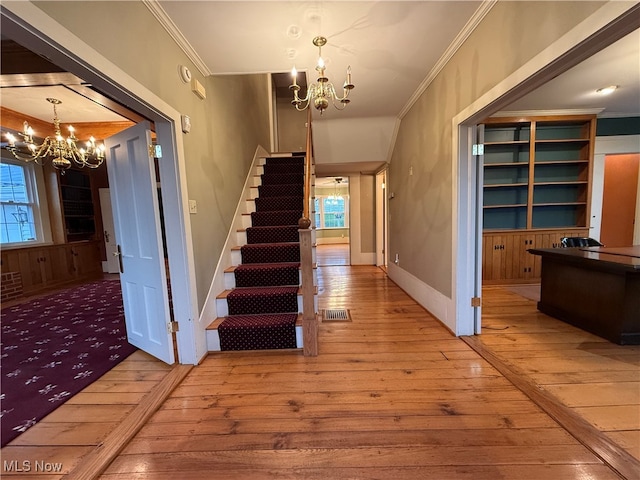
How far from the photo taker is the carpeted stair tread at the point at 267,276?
2787mm

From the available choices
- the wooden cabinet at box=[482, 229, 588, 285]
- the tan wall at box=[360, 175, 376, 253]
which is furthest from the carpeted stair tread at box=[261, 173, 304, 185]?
the wooden cabinet at box=[482, 229, 588, 285]

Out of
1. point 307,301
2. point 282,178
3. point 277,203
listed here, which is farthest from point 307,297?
point 282,178

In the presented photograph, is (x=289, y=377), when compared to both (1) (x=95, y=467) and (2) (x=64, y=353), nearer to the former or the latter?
(1) (x=95, y=467)

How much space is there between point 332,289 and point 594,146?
477 centimetres

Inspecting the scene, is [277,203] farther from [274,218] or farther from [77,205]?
[77,205]

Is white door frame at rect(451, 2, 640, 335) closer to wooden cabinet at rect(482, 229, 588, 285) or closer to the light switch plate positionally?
wooden cabinet at rect(482, 229, 588, 285)

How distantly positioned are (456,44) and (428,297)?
2.55m

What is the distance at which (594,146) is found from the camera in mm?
4094

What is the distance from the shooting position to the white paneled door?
6.70 ft

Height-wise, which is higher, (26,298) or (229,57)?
(229,57)

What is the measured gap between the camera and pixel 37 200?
4.84 metres

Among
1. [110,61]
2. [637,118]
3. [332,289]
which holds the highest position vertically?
[637,118]

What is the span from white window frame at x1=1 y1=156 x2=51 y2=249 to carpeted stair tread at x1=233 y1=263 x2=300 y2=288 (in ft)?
15.8

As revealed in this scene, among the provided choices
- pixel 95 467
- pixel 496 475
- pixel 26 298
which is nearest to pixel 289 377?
pixel 95 467
